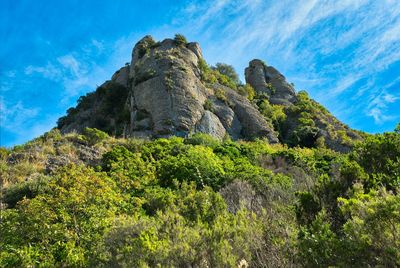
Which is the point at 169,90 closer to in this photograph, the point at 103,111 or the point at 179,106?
the point at 179,106

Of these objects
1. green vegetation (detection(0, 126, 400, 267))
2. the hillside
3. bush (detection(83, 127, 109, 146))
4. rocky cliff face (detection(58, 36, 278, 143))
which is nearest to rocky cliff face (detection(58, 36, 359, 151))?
rocky cliff face (detection(58, 36, 278, 143))

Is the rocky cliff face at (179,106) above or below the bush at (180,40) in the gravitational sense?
below

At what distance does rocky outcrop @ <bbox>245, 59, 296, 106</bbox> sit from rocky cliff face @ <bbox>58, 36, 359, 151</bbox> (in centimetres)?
29

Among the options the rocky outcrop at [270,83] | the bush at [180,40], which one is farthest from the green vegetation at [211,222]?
the rocky outcrop at [270,83]

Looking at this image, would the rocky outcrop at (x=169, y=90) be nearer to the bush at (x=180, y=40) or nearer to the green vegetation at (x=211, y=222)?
the bush at (x=180, y=40)

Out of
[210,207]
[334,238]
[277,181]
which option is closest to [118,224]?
[210,207]

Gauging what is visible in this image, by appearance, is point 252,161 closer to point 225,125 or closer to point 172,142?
point 172,142

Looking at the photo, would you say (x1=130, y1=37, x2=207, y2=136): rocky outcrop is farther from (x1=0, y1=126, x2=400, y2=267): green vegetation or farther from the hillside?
(x1=0, y1=126, x2=400, y2=267): green vegetation

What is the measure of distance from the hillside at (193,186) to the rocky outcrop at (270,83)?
171 inches

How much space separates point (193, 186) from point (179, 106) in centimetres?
1501

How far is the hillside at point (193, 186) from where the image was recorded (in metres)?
8.00

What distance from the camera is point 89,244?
10.1 meters

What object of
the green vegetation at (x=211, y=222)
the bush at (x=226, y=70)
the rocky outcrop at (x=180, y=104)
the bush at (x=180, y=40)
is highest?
the bush at (x=226, y=70)

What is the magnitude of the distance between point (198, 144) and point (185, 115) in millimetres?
5496
